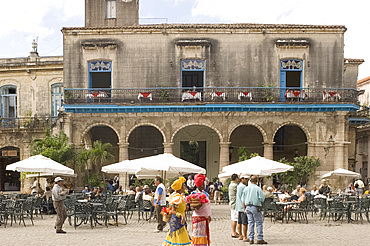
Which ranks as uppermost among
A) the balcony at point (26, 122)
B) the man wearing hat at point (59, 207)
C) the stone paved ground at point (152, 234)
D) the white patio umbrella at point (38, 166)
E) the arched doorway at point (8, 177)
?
the balcony at point (26, 122)

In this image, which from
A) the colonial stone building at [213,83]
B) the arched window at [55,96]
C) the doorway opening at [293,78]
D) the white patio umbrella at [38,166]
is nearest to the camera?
the white patio umbrella at [38,166]

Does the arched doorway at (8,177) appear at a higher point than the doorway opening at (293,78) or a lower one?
lower

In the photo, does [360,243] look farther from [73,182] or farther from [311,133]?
[73,182]

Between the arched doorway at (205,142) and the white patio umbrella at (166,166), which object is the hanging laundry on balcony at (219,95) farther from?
the white patio umbrella at (166,166)

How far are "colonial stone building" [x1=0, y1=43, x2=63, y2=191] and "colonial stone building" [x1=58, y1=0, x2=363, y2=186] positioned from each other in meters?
7.37

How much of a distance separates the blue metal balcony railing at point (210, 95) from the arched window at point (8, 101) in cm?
1001

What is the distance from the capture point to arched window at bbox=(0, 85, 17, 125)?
37.5m

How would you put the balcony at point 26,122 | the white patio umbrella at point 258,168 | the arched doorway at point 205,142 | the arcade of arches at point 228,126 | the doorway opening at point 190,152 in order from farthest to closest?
the doorway opening at point 190,152, the balcony at point 26,122, the arched doorway at point 205,142, the arcade of arches at point 228,126, the white patio umbrella at point 258,168

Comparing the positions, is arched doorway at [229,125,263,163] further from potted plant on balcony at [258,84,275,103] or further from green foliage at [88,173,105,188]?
green foliage at [88,173,105,188]

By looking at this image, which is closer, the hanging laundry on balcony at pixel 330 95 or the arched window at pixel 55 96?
the hanging laundry on balcony at pixel 330 95

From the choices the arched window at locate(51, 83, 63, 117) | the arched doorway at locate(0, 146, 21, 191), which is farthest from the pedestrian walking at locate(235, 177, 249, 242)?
the arched doorway at locate(0, 146, 21, 191)

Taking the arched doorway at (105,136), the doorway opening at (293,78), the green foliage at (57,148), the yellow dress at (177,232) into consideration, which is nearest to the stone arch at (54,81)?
the arched doorway at (105,136)

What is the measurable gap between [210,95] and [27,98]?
48.3 ft

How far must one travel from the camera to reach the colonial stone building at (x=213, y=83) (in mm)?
29000
